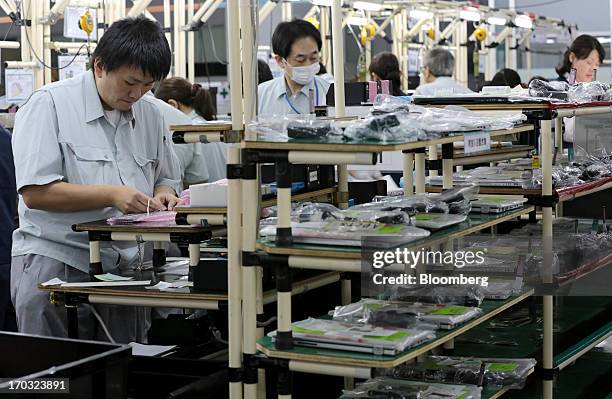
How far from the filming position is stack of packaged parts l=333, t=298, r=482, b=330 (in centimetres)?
295

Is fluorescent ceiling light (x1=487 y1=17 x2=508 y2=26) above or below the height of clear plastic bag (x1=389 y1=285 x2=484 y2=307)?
above

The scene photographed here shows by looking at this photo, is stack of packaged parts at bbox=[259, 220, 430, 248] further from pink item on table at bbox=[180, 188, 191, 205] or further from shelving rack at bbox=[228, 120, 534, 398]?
pink item on table at bbox=[180, 188, 191, 205]

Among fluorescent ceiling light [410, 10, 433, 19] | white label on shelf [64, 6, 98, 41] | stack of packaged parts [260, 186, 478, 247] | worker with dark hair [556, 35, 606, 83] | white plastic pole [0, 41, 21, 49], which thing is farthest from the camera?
fluorescent ceiling light [410, 10, 433, 19]

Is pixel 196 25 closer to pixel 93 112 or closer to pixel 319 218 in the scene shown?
pixel 93 112

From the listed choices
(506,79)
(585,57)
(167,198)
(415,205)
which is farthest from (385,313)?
(506,79)

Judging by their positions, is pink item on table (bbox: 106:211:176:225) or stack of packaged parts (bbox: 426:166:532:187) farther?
stack of packaged parts (bbox: 426:166:532:187)

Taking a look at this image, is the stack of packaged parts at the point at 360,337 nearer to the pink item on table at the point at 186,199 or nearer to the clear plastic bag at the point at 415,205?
the clear plastic bag at the point at 415,205

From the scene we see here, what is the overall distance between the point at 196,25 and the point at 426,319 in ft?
21.4

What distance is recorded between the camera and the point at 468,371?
335 cm

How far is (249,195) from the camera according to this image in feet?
9.29

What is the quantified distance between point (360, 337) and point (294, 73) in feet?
9.03

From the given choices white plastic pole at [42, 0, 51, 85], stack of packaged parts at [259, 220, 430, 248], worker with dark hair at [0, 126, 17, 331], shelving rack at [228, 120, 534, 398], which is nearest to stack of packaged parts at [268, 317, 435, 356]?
shelving rack at [228, 120, 534, 398]

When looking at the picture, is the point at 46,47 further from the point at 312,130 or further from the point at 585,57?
the point at 312,130

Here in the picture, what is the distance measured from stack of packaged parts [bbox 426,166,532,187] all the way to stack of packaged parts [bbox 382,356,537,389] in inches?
30.5
